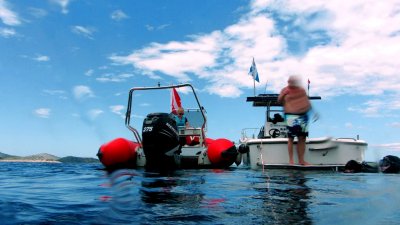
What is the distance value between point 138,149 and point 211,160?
2.08 metres

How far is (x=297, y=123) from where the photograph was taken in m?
8.45

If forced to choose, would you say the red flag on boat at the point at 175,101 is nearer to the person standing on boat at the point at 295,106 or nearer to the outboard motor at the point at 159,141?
the outboard motor at the point at 159,141

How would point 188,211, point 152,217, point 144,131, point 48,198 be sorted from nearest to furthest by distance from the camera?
point 152,217
point 188,211
point 48,198
point 144,131

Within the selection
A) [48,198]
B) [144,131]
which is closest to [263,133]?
[144,131]

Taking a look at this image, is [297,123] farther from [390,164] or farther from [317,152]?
[390,164]

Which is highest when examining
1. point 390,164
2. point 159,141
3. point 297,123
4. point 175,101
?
point 175,101

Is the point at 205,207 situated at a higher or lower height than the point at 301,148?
lower

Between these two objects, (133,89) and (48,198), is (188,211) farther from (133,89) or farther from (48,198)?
(133,89)

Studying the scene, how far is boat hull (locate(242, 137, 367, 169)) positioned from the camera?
9383 millimetres

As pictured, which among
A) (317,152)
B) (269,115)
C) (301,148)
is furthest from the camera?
(269,115)

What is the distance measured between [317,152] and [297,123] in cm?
146

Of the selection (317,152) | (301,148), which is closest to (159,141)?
(301,148)

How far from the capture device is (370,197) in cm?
388

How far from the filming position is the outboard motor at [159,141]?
881cm
